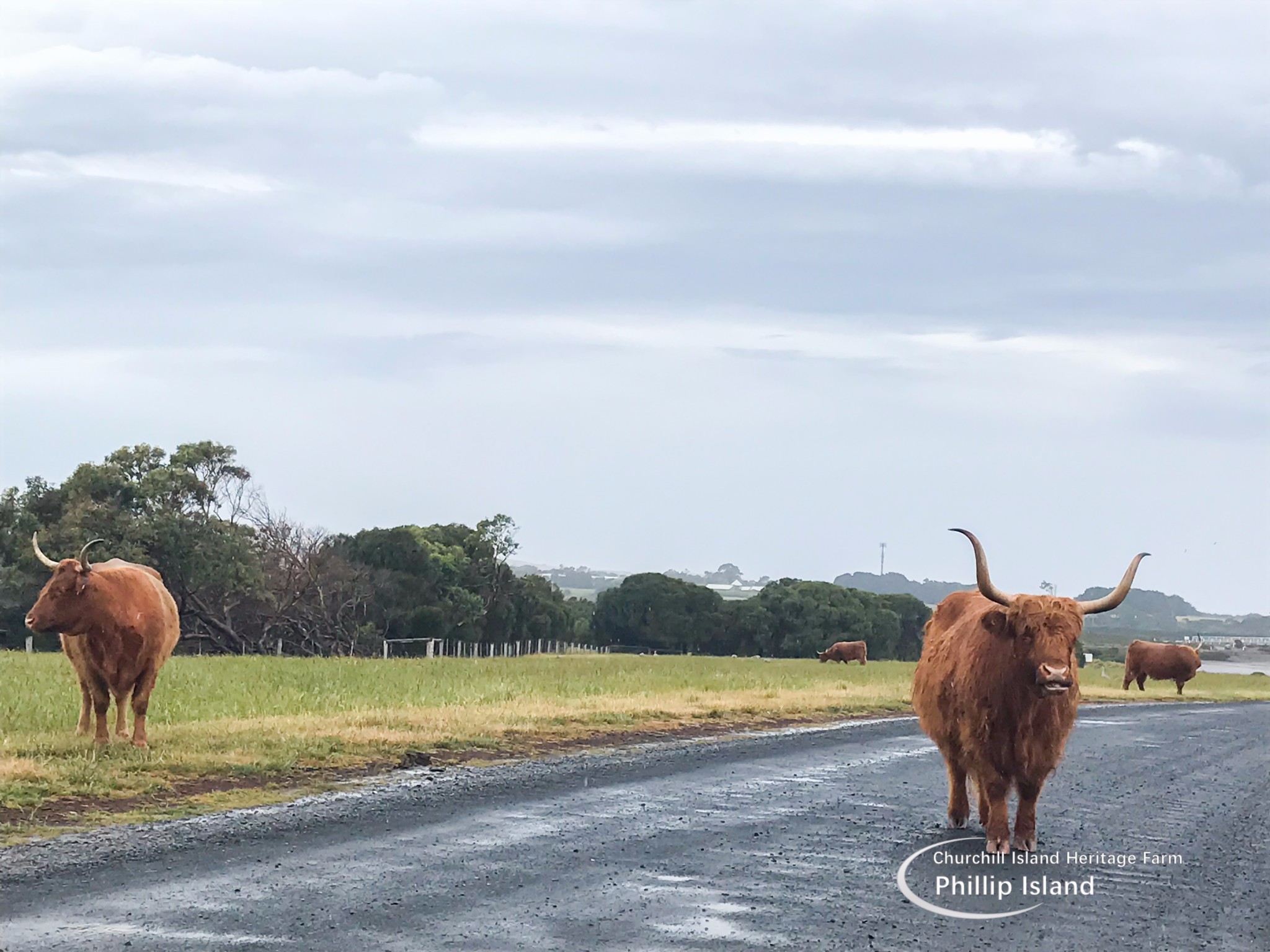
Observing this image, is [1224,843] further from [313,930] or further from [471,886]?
[313,930]

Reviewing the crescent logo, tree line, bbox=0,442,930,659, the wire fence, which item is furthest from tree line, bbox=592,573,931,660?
the crescent logo

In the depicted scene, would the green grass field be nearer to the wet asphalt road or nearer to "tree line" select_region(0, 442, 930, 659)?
the wet asphalt road

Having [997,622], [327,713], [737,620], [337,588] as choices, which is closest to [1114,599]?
[997,622]

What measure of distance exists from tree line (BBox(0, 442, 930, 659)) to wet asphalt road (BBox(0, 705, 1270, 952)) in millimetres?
36983

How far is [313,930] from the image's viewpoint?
688 cm

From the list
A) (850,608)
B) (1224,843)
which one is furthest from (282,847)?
(850,608)

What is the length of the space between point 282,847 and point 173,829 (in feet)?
3.40

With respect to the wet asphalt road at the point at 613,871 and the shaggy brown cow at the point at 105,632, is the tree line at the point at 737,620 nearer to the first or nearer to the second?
the shaggy brown cow at the point at 105,632

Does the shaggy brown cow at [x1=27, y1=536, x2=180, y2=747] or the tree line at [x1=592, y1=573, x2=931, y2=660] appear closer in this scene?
the shaggy brown cow at [x1=27, y1=536, x2=180, y2=747]

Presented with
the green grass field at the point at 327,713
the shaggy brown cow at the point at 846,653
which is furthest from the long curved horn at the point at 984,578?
the shaggy brown cow at the point at 846,653

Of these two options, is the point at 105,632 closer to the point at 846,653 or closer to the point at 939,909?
the point at 939,909

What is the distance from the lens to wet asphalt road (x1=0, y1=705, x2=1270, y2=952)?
704 cm

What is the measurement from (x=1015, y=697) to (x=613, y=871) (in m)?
2.95

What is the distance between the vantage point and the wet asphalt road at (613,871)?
7039mm
